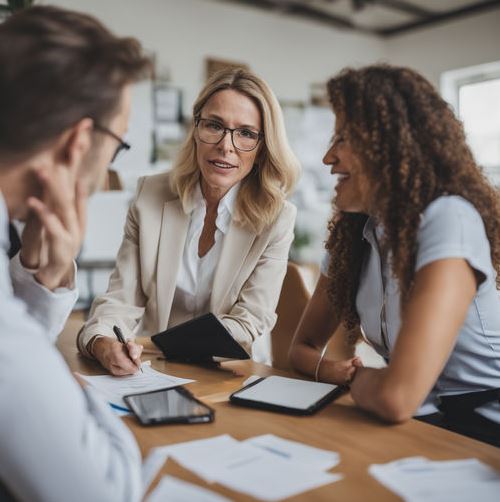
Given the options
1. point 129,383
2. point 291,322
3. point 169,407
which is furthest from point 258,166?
point 169,407

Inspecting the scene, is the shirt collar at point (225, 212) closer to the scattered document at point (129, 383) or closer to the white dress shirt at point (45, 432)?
the scattered document at point (129, 383)

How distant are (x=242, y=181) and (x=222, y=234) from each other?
23 cm

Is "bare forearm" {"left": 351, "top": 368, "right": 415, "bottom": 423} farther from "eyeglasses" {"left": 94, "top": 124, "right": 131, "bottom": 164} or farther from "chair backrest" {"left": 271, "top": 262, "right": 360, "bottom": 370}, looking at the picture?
"chair backrest" {"left": 271, "top": 262, "right": 360, "bottom": 370}

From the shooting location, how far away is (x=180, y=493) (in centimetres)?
83

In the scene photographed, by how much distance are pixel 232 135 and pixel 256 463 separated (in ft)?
4.16

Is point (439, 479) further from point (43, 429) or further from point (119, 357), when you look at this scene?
point (119, 357)

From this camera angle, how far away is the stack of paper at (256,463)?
0.86 m

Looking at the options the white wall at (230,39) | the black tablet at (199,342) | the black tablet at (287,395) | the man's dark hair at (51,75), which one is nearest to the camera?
the man's dark hair at (51,75)

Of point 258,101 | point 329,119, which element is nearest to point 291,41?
point 329,119

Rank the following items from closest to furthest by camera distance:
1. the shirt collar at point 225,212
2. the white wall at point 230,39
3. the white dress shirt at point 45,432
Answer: the white dress shirt at point 45,432, the shirt collar at point 225,212, the white wall at point 230,39

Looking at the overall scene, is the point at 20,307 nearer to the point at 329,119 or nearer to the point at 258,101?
the point at 258,101

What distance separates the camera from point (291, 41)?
687 cm

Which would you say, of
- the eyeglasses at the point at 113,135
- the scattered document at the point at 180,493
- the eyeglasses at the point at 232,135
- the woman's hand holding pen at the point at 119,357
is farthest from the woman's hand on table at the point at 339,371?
the eyeglasses at the point at 232,135

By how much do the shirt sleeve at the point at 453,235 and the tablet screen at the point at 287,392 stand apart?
0.34m
